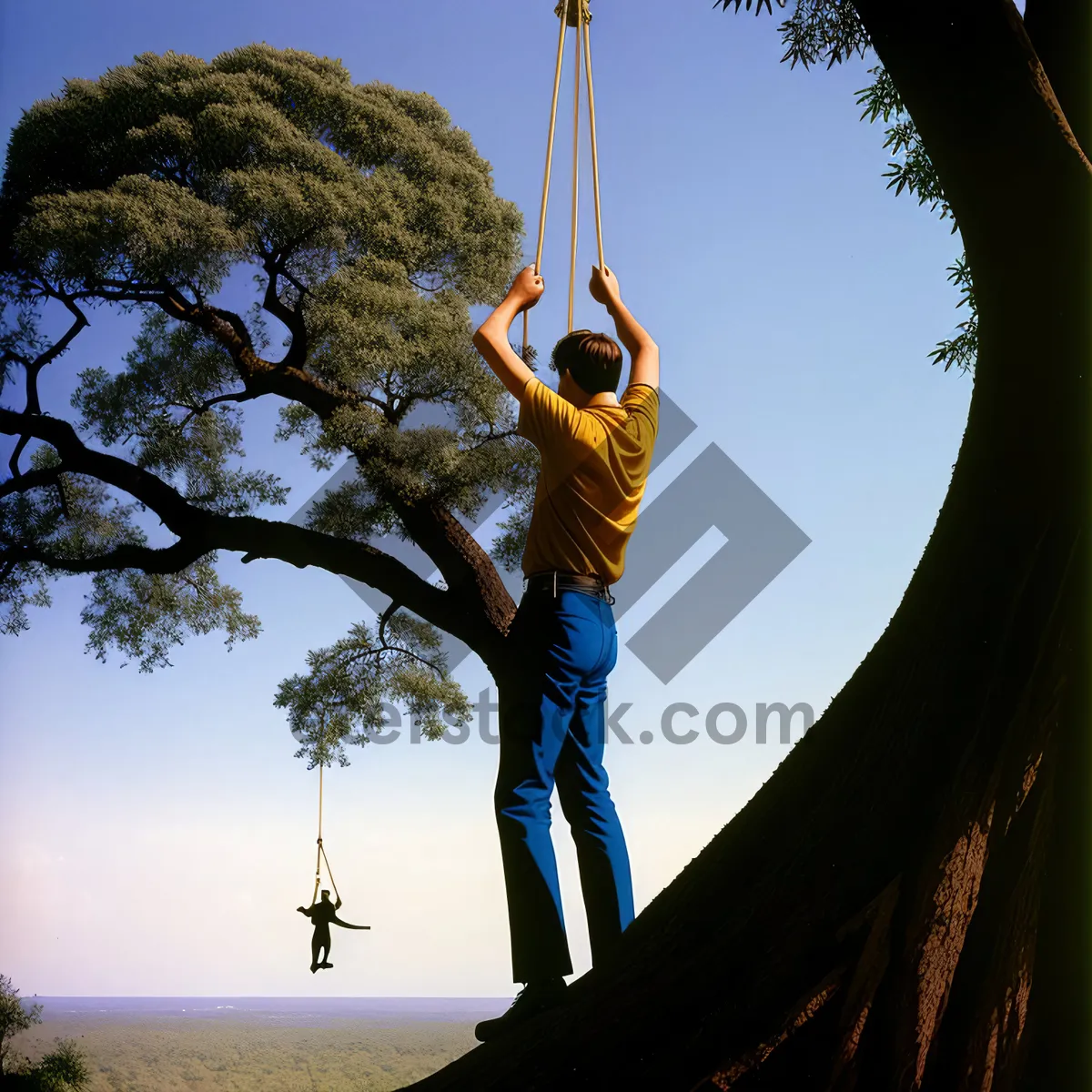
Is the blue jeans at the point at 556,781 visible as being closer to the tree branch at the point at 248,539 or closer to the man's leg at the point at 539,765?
the man's leg at the point at 539,765

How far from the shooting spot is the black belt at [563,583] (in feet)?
7.38

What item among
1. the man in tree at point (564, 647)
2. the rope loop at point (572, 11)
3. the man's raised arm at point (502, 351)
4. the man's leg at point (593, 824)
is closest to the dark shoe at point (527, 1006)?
the man in tree at point (564, 647)

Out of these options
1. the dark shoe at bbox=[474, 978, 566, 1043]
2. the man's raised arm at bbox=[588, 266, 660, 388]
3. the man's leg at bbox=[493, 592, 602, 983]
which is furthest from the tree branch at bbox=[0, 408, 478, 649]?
the dark shoe at bbox=[474, 978, 566, 1043]

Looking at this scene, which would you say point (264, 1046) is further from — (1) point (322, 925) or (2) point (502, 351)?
(2) point (502, 351)

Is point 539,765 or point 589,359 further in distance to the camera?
point 589,359

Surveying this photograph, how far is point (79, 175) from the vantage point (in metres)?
4.62

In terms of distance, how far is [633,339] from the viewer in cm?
258

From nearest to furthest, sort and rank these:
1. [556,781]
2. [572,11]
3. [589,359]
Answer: [556,781]
[589,359]
[572,11]

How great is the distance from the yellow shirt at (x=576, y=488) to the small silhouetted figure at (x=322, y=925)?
1.83 metres

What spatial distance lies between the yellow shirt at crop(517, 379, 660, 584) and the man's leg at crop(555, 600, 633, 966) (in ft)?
0.48

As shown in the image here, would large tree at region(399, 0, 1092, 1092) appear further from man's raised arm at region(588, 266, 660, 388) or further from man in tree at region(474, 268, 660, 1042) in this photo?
man's raised arm at region(588, 266, 660, 388)

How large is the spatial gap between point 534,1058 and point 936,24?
2.04 m

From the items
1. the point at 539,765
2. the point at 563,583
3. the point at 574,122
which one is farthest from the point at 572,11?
the point at 539,765

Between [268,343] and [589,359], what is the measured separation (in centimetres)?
288
